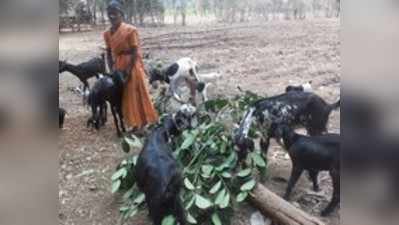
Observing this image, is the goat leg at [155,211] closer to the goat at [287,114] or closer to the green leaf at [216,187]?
the green leaf at [216,187]

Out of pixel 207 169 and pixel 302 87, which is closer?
pixel 302 87

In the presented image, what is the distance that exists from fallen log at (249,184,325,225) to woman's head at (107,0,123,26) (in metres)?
0.78

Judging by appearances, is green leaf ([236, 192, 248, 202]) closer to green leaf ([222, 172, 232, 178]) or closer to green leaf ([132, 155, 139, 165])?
green leaf ([222, 172, 232, 178])

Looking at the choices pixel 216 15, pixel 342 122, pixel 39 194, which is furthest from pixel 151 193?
pixel 342 122

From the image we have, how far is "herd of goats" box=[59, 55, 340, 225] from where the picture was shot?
1578mm

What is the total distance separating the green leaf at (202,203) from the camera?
176 cm

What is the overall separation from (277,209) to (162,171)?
43cm

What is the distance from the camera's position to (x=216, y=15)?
1.62 meters

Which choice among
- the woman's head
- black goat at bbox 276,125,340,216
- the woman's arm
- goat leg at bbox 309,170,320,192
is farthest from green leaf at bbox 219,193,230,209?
the woman's head

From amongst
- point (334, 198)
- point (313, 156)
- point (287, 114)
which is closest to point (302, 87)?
point (287, 114)

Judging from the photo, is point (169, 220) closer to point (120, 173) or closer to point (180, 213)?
point (180, 213)

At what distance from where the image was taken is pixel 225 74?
1727 mm

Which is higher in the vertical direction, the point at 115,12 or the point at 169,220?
the point at 115,12

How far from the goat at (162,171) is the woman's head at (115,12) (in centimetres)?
40
